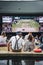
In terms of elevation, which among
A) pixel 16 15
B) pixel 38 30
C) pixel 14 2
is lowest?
pixel 38 30

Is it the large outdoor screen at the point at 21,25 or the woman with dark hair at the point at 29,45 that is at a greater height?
the woman with dark hair at the point at 29,45

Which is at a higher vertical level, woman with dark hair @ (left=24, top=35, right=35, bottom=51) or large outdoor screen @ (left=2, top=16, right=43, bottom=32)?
woman with dark hair @ (left=24, top=35, right=35, bottom=51)

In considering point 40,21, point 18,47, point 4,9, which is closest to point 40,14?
point 40,21

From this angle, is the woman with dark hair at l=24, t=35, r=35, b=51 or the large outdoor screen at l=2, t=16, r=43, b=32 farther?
the large outdoor screen at l=2, t=16, r=43, b=32

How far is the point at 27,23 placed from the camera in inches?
274

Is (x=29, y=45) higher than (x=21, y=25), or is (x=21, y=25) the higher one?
(x=29, y=45)

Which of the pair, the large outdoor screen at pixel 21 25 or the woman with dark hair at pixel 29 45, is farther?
the large outdoor screen at pixel 21 25

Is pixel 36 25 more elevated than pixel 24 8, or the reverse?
pixel 24 8

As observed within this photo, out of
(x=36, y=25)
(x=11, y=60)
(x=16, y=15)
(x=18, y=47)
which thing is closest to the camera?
(x=11, y=60)

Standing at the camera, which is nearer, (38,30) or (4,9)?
(38,30)

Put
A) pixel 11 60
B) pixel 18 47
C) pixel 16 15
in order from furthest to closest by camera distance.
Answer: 1. pixel 16 15
2. pixel 18 47
3. pixel 11 60

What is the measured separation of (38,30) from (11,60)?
5220 mm

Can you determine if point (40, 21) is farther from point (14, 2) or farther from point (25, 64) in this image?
point (25, 64)

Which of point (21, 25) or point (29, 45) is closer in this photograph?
point (29, 45)
